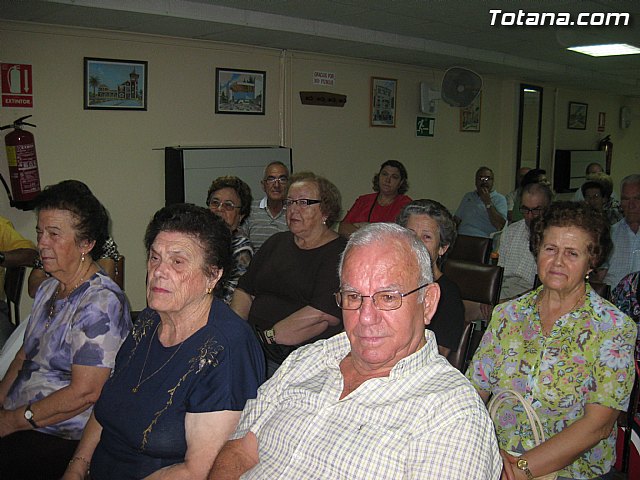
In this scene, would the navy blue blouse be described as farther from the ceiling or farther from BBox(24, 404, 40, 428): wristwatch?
the ceiling

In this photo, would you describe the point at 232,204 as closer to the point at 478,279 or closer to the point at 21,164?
the point at 478,279

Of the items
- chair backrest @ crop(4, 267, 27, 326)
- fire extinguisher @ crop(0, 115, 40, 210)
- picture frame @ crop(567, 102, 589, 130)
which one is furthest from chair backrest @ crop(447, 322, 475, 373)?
picture frame @ crop(567, 102, 589, 130)

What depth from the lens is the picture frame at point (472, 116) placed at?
26.7 feet

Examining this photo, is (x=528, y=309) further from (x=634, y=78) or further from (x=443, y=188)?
(x=634, y=78)

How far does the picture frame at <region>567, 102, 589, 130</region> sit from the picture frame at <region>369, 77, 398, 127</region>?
440cm

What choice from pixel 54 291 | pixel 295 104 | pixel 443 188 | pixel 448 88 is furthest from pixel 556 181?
pixel 54 291

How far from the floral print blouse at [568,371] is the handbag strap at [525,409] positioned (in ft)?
0.35

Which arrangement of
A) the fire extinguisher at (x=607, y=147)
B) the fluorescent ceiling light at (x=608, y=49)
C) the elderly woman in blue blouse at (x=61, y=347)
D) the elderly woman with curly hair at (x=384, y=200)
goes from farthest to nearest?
the fire extinguisher at (x=607, y=147) → the fluorescent ceiling light at (x=608, y=49) → the elderly woman with curly hair at (x=384, y=200) → the elderly woman in blue blouse at (x=61, y=347)

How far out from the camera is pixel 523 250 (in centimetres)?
401

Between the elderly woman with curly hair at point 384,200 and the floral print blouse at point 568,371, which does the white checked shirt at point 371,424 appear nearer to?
the floral print blouse at point 568,371

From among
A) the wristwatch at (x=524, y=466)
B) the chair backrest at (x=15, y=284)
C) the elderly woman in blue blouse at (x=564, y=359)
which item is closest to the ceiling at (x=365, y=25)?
the chair backrest at (x=15, y=284)

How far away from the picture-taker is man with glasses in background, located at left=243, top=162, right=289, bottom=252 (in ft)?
13.8

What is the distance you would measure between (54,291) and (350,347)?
1274mm

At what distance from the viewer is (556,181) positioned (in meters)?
9.95
